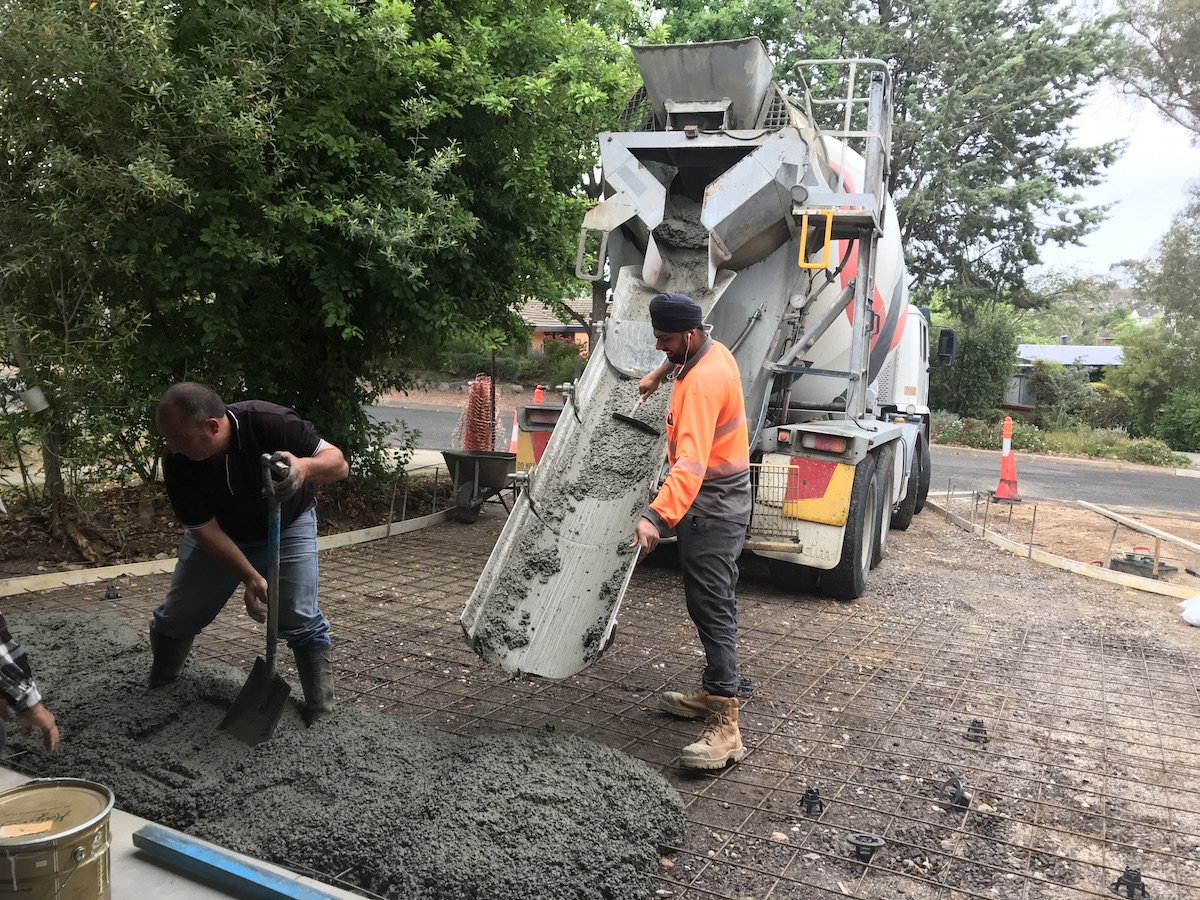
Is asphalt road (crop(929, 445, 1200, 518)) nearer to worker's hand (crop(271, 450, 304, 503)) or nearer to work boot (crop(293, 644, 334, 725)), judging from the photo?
work boot (crop(293, 644, 334, 725))

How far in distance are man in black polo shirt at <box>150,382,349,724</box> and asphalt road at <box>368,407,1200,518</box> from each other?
9127 mm

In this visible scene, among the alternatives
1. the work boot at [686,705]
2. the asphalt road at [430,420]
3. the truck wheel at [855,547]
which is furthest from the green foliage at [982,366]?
the work boot at [686,705]

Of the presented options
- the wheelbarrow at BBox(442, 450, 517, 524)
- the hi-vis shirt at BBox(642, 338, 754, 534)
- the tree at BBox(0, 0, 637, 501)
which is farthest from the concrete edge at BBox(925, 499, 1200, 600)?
the tree at BBox(0, 0, 637, 501)

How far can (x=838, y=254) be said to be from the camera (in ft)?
19.9

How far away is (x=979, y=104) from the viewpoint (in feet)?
67.3

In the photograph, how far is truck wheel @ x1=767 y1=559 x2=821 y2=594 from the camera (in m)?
6.19

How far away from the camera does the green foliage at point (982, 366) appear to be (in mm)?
22719

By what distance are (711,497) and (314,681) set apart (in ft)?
5.34

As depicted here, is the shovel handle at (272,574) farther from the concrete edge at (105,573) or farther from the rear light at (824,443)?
the rear light at (824,443)

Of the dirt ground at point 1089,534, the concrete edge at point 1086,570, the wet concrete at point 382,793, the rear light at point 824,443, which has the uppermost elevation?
the rear light at point 824,443

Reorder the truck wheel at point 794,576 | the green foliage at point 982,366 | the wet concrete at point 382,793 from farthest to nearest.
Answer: the green foliage at point 982,366
the truck wheel at point 794,576
the wet concrete at point 382,793

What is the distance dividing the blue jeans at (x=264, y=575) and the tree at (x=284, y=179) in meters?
2.59

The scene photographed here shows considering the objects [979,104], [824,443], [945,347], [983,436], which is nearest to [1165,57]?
[979,104]

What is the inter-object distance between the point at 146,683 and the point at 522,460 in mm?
3252
